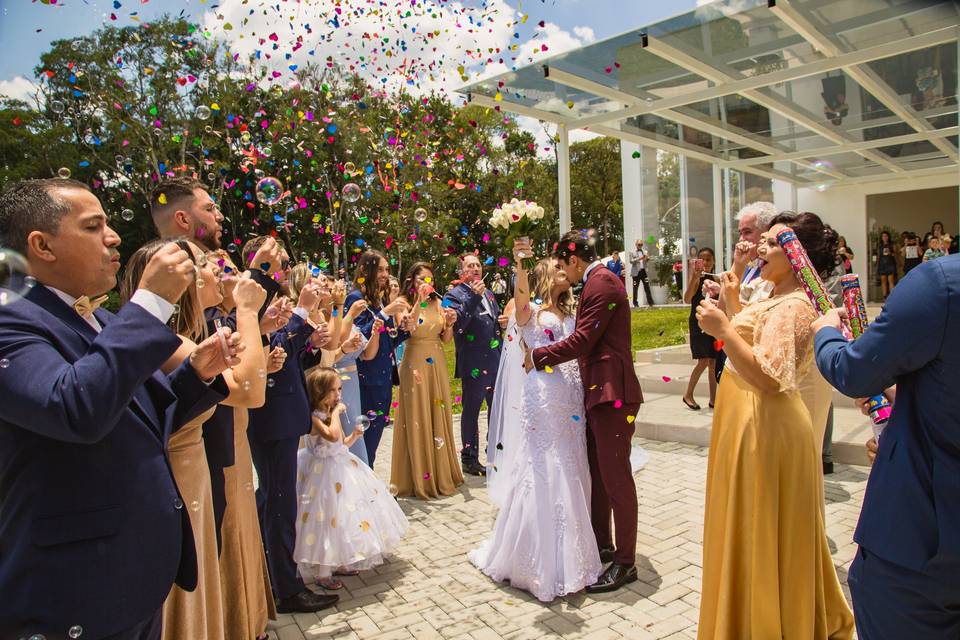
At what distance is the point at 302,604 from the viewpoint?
4.07 meters

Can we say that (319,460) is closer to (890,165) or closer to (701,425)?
(701,425)

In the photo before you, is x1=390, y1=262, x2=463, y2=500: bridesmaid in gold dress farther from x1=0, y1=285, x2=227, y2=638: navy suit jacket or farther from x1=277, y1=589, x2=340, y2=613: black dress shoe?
x1=0, y1=285, x2=227, y2=638: navy suit jacket

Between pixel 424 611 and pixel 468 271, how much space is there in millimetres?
3791

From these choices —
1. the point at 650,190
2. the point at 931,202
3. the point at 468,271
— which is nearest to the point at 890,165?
the point at 650,190

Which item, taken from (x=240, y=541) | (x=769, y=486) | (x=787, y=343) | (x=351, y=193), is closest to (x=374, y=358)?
(x=351, y=193)

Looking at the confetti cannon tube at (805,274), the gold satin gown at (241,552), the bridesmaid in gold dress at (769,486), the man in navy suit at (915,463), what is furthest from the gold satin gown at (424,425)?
the man in navy suit at (915,463)

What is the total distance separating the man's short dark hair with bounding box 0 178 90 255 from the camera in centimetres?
189

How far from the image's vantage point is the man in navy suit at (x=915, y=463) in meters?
1.83

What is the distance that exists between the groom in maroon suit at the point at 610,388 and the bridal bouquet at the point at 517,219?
61 centimetres

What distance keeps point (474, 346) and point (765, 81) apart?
217 inches

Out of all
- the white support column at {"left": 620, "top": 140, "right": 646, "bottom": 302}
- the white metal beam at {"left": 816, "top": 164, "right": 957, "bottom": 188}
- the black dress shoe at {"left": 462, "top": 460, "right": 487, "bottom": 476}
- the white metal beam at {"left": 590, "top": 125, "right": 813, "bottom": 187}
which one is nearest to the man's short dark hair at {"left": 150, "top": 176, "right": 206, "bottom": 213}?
the black dress shoe at {"left": 462, "top": 460, "right": 487, "bottom": 476}

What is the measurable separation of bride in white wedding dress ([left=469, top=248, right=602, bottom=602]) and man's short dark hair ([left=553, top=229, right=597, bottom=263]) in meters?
0.14

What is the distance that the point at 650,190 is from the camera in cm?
2375

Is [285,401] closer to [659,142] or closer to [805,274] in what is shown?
[805,274]
